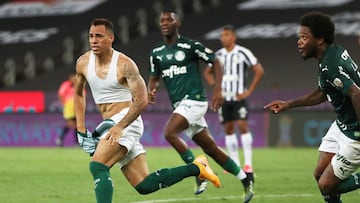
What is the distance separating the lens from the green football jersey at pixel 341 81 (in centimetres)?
772

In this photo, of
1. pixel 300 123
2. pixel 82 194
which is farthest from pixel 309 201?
pixel 300 123

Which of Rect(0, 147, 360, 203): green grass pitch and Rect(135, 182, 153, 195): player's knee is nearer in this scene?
Rect(135, 182, 153, 195): player's knee

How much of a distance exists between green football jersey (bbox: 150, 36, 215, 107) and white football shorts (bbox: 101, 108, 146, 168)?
2.90 meters

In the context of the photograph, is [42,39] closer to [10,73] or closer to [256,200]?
[10,73]

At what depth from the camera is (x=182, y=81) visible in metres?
11.7

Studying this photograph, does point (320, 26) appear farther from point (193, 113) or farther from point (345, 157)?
point (193, 113)

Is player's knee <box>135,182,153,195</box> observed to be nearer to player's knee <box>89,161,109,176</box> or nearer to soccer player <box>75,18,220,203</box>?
soccer player <box>75,18,220,203</box>

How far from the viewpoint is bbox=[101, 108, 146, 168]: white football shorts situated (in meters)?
8.61

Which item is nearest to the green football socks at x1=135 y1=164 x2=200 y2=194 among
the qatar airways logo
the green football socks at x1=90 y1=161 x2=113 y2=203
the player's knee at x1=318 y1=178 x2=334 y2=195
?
the green football socks at x1=90 y1=161 x2=113 y2=203

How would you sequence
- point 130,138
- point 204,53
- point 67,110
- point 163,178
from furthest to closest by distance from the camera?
point 67,110 < point 204,53 < point 163,178 < point 130,138

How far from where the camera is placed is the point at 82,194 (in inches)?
448

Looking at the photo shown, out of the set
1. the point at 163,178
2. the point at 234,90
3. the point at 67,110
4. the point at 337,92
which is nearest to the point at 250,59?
the point at 234,90

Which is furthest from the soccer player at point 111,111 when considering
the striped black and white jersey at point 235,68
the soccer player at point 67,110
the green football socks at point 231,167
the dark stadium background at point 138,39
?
the dark stadium background at point 138,39

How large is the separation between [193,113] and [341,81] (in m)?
4.04
